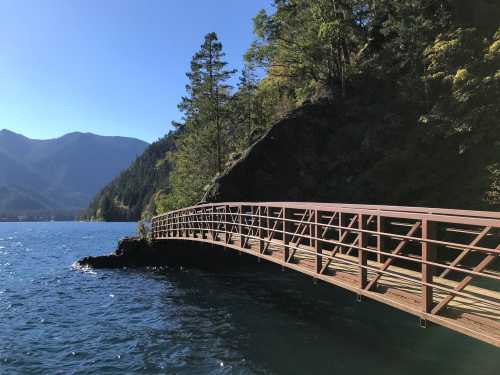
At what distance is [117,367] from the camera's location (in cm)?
1069

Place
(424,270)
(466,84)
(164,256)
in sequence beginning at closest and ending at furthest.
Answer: (424,270)
(466,84)
(164,256)

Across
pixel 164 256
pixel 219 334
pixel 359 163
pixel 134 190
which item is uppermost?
pixel 134 190

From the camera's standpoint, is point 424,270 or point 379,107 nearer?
point 424,270

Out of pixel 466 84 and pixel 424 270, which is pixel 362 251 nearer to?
pixel 424 270

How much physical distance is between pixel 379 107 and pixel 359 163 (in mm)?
4388

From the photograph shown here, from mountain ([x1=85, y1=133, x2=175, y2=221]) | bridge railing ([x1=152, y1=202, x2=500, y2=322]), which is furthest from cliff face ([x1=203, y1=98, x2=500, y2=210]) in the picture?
mountain ([x1=85, y1=133, x2=175, y2=221])

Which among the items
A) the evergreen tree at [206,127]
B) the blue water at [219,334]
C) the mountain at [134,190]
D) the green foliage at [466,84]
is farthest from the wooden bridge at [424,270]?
the mountain at [134,190]

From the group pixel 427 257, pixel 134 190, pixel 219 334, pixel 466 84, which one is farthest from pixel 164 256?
pixel 134 190

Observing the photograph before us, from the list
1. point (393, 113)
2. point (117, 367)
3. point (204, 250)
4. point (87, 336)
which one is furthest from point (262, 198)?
point (117, 367)

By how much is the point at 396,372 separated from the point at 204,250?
20.6m

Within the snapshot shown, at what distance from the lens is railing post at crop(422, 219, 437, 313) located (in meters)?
6.75

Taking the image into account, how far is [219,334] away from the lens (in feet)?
43.3

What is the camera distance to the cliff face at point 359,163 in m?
20.2

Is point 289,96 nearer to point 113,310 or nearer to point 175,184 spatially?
point 175,184
